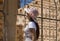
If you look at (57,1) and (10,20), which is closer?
(10,20)

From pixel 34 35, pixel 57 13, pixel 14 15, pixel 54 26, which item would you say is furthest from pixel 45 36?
pixel 14 15

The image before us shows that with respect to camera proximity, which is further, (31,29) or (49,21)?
(49,21)

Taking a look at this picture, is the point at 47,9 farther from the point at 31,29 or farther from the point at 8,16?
the point at 8,16

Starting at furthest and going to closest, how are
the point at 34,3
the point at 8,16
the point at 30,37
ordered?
1. the point at 34,3
2. the point at 30,37
3. the point at 8,16

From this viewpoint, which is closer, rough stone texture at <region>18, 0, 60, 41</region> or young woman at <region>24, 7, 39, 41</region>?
young woman at <region>24, 7, 39, 41</region>

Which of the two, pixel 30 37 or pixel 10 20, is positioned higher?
pixel 10 20

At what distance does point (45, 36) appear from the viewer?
3758mm

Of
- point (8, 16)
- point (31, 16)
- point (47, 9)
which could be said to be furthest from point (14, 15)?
point (47, 9)

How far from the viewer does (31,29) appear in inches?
94.4

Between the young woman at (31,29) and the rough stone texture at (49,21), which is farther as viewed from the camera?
the rough stone texture at (49,21)

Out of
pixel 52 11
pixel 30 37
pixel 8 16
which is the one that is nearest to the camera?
pixel 8 16

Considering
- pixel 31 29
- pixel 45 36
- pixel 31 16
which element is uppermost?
pixel 31 16

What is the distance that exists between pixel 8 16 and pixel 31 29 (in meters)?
0.37

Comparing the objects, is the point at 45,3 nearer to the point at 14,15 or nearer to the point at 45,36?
the point at 45,36
